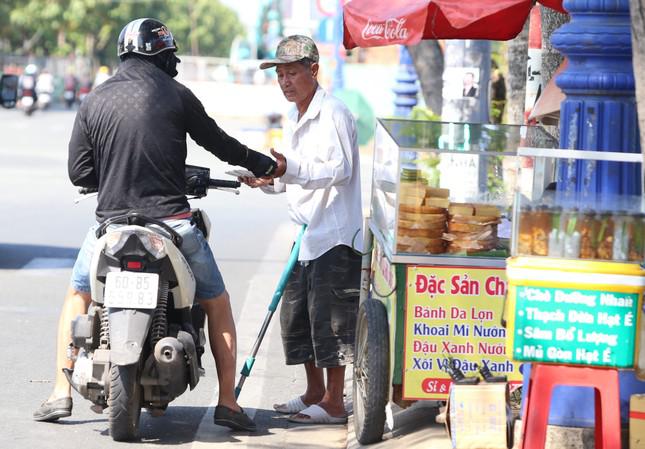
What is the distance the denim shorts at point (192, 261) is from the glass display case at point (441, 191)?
2.76 ft

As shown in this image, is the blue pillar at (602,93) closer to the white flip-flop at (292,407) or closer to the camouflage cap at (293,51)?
the camouflage cap at (293,51)

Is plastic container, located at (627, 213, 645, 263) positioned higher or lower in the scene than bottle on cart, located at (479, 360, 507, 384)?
higher

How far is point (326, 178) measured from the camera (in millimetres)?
6613

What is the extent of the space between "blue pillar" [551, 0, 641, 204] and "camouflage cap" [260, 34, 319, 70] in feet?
5.89

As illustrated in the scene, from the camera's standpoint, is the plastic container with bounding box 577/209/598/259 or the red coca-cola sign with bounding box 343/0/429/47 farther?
the red coca-cola sign with bounding box 343/0/429/47

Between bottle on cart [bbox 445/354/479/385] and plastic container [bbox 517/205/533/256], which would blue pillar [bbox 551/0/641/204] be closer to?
plastic container [bbox 517/205/533/256]

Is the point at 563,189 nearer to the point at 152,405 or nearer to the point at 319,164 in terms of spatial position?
the point at 319,164

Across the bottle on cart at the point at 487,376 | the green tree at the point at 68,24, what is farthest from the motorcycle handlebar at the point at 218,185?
the green tree at the point at 68,24

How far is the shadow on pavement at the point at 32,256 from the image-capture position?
12336mm

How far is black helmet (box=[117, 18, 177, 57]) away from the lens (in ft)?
20.4

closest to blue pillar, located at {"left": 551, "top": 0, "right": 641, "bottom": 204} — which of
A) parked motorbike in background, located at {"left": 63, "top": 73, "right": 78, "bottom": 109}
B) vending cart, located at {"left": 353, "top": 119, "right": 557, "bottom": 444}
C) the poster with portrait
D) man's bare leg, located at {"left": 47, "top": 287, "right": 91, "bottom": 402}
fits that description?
vending cart, located at {"left": 353, "top": 119, "right": 557, "bottom": 444}

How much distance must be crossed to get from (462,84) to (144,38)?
7.57 m

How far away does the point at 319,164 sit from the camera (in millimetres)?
6617

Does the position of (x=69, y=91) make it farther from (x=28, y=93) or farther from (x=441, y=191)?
(x=441, y=191)
